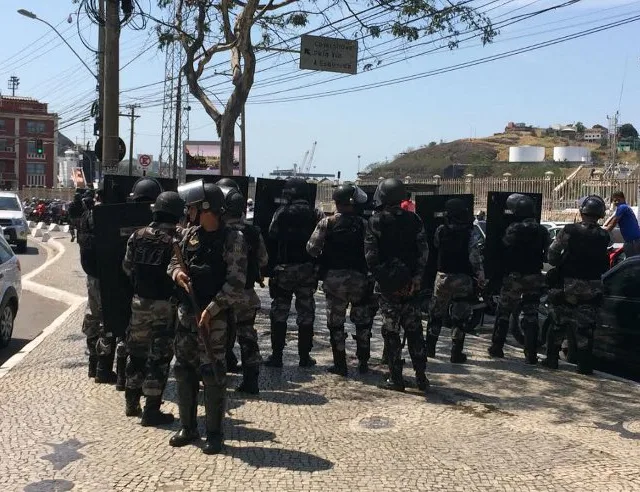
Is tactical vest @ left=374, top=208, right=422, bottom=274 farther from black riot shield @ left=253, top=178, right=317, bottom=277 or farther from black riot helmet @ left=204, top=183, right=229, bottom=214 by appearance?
black riot helmet @ left=204, top=183, right=229, bottom=214

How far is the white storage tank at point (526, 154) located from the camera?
89875mm

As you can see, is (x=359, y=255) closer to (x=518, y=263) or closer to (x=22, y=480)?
(x=518, y=263)

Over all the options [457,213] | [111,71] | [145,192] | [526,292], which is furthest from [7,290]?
[526,292]

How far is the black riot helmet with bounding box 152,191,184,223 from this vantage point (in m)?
5.38

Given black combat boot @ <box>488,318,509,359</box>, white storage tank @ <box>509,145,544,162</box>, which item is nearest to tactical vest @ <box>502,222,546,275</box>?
black combat boot @ <box>488,318,509,359</box>

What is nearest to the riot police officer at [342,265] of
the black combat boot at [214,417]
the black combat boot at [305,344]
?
the black combat boot at [305,344]

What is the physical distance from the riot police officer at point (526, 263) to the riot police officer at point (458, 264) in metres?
0.44

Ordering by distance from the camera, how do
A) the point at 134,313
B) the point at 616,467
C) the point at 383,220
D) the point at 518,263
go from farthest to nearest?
the point at 518,263, the point at 383,220, the point at 134,313, the point at 616,467

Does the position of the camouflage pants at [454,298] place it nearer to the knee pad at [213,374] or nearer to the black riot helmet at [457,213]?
the black riot helmet at [457,213]

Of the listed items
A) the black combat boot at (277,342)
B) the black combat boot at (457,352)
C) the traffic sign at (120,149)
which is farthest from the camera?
the traffic sign at (120,149)

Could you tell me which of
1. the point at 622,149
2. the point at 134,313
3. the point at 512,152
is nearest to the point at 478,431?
the point at 134,313

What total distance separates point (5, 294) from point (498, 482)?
260 inches

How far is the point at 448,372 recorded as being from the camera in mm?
7512

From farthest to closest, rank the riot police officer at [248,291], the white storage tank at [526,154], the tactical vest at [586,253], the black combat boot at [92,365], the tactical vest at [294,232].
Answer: the white storage tank at [526,154] < the tactical vest at [586,253] < the tactical vest at [294,232] < the black combat boot at [92,365] < the riot police officer at [248,291]
